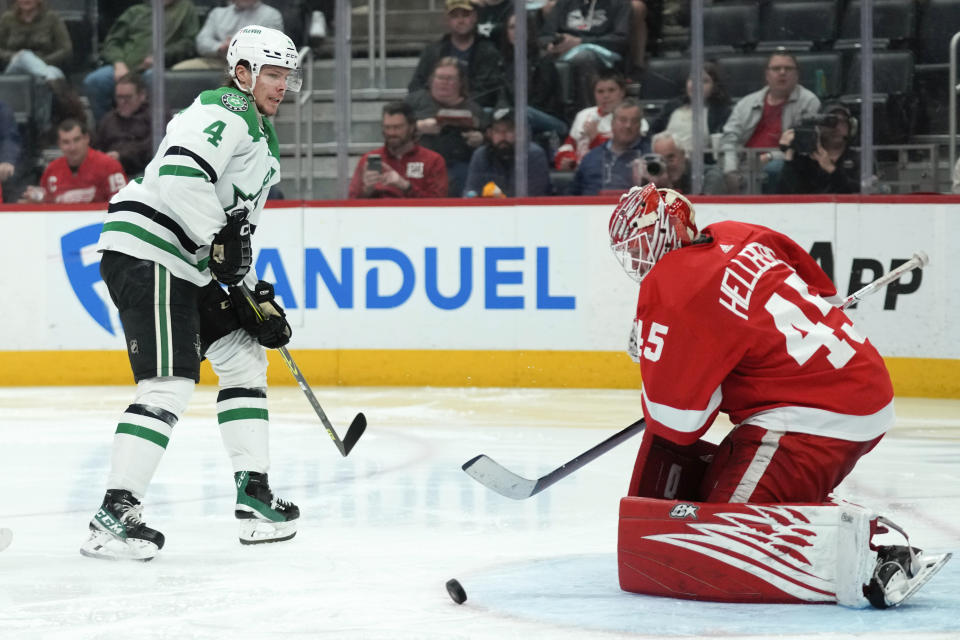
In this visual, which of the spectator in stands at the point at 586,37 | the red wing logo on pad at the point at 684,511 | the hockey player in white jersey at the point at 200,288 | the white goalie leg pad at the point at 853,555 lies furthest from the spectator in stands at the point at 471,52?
the white goalie leg pad at the point at 853,555

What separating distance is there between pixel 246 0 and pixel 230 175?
4075 millimetres

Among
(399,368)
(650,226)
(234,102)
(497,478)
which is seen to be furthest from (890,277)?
(399,368)

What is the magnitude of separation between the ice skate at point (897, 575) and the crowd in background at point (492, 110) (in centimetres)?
417

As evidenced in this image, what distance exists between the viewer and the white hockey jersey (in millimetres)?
3289

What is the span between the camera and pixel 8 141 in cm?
732

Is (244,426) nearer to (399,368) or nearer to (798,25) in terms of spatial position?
(399,368)

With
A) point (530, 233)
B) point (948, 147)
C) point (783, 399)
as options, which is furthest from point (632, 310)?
point (783, 399)

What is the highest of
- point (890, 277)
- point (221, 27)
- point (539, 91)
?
point (221, 27)

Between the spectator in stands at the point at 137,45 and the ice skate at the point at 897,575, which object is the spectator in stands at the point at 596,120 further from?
the ice skate at the point at 897,575

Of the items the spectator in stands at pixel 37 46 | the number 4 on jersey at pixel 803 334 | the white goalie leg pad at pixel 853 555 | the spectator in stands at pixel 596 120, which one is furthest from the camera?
the spectator in stands at pixel 37 46

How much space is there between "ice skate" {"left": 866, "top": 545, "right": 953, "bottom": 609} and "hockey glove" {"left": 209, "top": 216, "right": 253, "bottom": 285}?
61.5 inches

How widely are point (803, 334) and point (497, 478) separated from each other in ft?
3.25

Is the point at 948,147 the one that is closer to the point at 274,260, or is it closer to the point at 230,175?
the point at 274,260

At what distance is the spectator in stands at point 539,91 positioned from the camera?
6.93 metres
